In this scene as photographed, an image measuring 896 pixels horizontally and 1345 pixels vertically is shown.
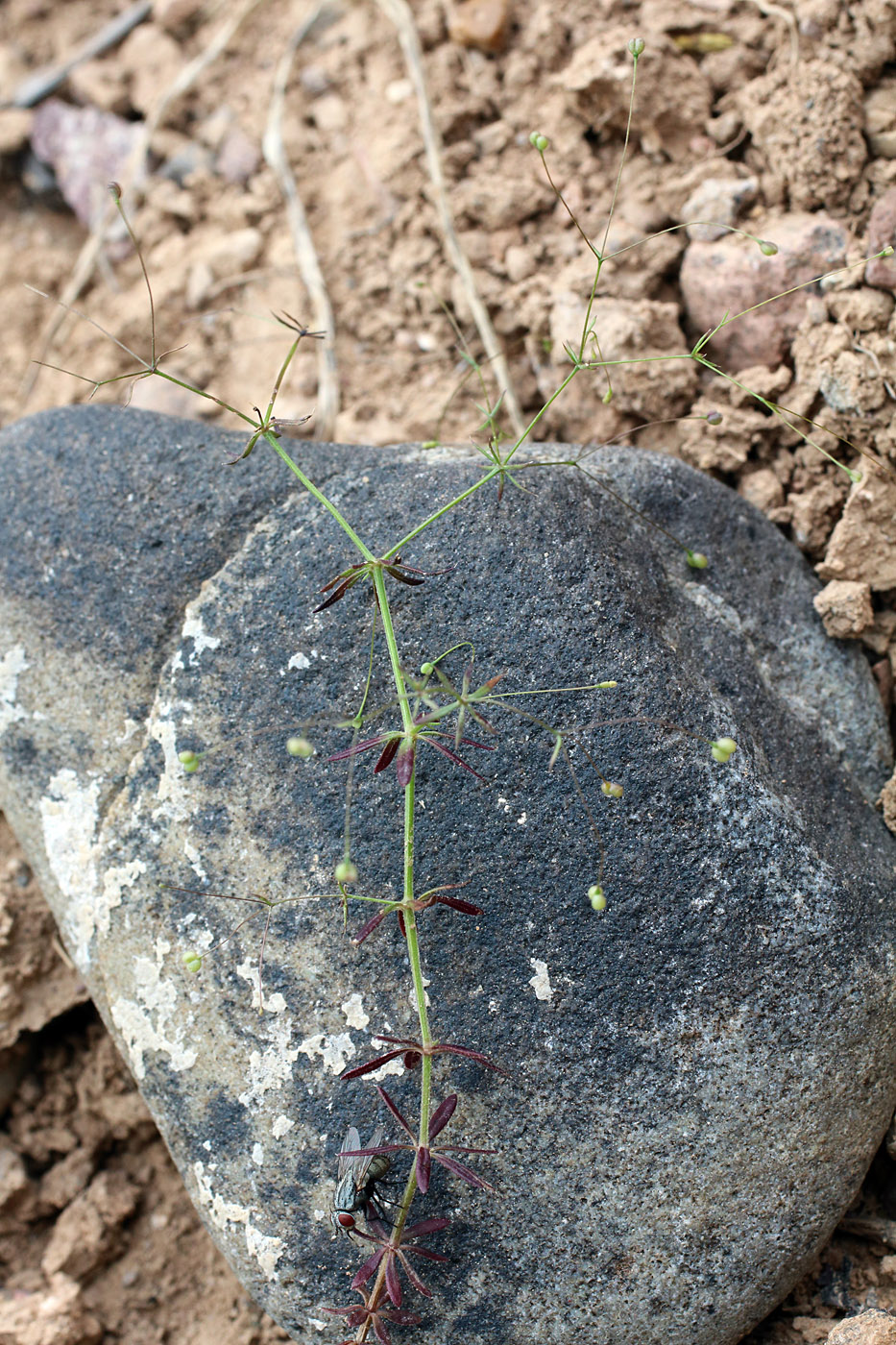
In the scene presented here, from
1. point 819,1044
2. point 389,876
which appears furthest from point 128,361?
point 819,1044

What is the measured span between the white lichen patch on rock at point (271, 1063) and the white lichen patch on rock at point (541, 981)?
1.52ft

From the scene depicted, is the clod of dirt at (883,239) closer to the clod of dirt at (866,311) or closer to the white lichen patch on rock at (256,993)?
the clod of dirt at (866,311)

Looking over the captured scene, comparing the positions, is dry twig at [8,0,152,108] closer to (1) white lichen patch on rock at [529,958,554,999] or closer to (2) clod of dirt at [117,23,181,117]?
(2) clod of dirt at [117,23,181,117]

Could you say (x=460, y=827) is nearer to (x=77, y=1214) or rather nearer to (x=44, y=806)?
(x=44, y=806)

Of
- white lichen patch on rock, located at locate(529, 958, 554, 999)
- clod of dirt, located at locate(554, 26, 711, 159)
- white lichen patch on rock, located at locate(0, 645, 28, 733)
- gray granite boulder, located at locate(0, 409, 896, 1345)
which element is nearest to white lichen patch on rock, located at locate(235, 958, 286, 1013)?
gray granite boulder, located at locate(0, 409, 896, 1345)

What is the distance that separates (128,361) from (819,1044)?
122 inches

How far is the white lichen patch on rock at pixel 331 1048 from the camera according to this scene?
6.35ft

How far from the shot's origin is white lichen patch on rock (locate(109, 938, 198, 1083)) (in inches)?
80.0

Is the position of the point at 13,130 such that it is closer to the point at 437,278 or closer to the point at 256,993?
the point at 437,278

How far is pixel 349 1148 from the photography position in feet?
6.15

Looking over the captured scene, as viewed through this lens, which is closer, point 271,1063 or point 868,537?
point 271,1063

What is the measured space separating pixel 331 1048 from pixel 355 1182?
0.79ft

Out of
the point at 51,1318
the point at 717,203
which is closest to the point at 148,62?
the point at 717,203

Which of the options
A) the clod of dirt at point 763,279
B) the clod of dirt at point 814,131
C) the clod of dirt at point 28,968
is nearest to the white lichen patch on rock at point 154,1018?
the clod of dirt at point 28,968
